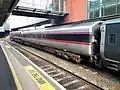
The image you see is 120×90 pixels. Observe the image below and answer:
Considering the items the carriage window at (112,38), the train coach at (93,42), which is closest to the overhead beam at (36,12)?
the train coach at (93,42)

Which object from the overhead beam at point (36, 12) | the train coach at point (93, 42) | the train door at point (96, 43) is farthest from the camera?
→ the overhead beam at point (36, 12)

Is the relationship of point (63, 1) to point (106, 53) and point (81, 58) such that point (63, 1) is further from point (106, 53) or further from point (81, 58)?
point (106, 53)

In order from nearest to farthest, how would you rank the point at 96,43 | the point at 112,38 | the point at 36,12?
the point at 112,38, the point at 96,43, the point at 36,12

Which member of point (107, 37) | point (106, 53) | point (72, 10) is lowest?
point (106, 53)

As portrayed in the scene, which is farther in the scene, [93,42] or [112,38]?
[93,42]

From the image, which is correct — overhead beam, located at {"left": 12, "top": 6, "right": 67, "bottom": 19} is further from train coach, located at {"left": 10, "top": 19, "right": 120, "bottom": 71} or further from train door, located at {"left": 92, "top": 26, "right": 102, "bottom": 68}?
train door, located at {"left": 92, "top": 26, "right": 102, "bottom": 68}

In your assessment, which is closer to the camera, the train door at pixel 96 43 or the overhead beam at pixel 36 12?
the train door at pixel 96 43

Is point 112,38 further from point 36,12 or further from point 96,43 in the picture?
point 36,12

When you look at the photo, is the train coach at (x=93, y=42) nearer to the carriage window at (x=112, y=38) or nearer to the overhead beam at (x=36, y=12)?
the carriage window at (x=112, y=38)

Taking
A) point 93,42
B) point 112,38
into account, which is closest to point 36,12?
point 93,42

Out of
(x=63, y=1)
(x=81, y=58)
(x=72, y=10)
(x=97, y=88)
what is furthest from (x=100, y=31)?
(x=63, y=1)

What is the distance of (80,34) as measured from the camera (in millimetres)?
14484

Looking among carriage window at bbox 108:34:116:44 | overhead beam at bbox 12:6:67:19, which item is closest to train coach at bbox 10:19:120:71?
carriage window at bbox 108:34:116:44

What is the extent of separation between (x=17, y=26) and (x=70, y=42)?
184 feet
